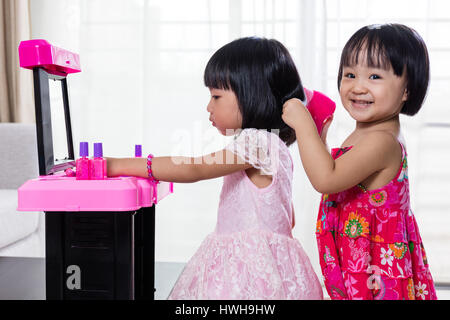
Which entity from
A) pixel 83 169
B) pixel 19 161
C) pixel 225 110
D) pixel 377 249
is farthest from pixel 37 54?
pixel 19 161

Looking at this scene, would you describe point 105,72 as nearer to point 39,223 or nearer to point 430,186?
point 39,223

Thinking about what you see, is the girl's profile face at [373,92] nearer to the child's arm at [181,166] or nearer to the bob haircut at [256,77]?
the bob haircut at [256,77]

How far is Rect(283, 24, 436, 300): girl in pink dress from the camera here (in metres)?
0.81

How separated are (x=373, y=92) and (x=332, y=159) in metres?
0.15

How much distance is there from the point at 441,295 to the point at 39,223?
5.43 ft

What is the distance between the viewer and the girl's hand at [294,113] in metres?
0.80

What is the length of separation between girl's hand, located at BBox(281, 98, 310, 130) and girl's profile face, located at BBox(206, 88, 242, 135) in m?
0.09

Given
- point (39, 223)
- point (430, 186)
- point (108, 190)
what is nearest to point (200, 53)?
point (39, 223)

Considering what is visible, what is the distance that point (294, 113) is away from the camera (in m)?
0.81

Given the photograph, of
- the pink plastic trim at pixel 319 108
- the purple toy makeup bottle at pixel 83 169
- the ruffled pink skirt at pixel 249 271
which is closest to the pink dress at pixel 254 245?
the ruffled pink skirt at pixel 249 271

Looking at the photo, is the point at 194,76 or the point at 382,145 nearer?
the point at 382,145

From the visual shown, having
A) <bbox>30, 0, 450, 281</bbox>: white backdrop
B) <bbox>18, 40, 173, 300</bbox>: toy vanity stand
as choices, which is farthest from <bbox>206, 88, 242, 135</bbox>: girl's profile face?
<bbox>30, 0, 450, 281</bbox>: white backdrop

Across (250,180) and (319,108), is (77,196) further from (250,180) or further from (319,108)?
(319,108)

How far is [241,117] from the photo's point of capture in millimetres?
865
